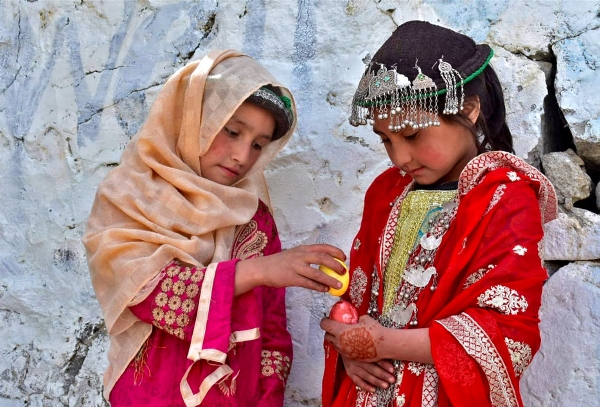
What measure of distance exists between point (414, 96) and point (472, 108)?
0.20 m

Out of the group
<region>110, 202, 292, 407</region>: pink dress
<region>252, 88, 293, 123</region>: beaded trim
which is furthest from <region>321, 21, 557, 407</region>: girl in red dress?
<region>252, 88, 293, 123</region>: beaded trim

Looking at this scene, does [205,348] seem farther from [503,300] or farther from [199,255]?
[503,300]

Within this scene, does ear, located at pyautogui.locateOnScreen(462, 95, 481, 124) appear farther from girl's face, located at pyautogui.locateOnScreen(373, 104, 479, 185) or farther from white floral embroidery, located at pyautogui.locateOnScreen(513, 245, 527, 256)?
white floral embroidery, located at pyautogui.locateOnScreen(513, 245, 527, 256)

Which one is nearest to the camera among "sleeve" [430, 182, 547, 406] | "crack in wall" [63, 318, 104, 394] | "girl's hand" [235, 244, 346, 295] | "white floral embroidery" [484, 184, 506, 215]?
"sleeve" [430, 182, 547, 406]

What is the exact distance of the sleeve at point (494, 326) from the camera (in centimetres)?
157

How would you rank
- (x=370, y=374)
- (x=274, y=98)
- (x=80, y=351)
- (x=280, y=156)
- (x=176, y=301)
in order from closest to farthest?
(x=370, y=374)
(x=176, y=301)
(x=274, y=98)
(x=280, y=156)
(x=80, y=351)

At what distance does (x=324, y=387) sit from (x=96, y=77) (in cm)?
168

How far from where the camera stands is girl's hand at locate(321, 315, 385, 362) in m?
1.70

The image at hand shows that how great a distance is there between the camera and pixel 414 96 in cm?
171

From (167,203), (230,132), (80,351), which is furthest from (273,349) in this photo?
(80,351)

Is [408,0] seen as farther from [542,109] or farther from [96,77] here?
[96,77]

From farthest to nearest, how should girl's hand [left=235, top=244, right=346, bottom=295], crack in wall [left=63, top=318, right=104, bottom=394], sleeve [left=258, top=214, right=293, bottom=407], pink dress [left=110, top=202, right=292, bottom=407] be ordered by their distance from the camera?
crack in wall [left=63, top=318, right=104, bottom=394] < sleeve [left=258, top=214, right=293, bottom=407] < pink dress [left=110, top=202, right=292, bottom=407] < girl's hand [left=235, top=244, right=346, bottom=295]

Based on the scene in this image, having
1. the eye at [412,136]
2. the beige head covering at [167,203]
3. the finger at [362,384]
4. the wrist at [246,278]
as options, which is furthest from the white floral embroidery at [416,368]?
the beige head covering at [167,203]

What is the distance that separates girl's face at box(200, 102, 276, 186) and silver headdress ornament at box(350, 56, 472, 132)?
0.51 metres
